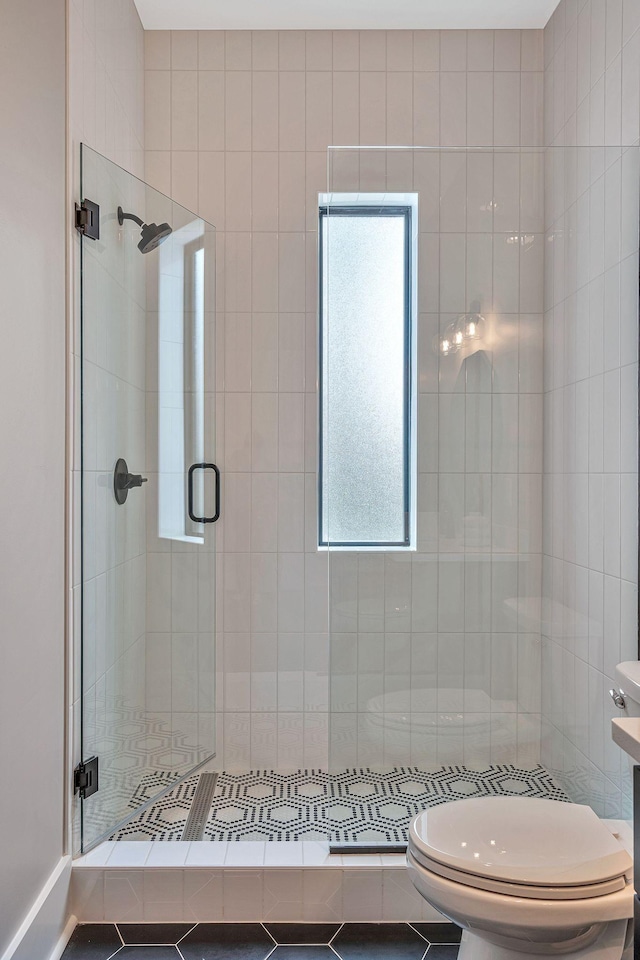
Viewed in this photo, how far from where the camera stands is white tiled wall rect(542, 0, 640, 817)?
1.79m

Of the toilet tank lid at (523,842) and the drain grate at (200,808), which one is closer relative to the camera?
the toilet tank lid at (523,842)

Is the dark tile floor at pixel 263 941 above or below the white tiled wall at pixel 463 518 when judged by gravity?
below

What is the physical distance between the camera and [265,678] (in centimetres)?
259

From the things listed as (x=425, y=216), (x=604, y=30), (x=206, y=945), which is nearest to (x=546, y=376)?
(x=425, y=216)

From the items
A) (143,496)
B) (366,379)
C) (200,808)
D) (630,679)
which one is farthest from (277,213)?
(200,808)

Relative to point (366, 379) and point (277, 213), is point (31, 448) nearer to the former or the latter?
point (366, 379)

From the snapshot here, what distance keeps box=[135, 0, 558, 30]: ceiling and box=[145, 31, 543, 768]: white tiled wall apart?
0.04 m

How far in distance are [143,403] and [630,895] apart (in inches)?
68.2

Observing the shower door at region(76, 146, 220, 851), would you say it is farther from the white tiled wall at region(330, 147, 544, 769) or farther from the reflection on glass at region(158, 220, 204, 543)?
the white tiled wall at region(330, 147, 544, 769)

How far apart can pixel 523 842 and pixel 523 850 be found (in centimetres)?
2

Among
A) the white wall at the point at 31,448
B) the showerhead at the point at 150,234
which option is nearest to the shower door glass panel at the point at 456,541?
the showerhead at the point at 150,234

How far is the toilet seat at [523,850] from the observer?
4.17 ft

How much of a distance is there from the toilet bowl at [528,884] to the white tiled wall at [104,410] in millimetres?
1027

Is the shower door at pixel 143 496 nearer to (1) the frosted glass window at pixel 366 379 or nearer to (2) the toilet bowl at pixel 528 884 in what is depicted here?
(1) the frosted glass window at pixel 366 379
